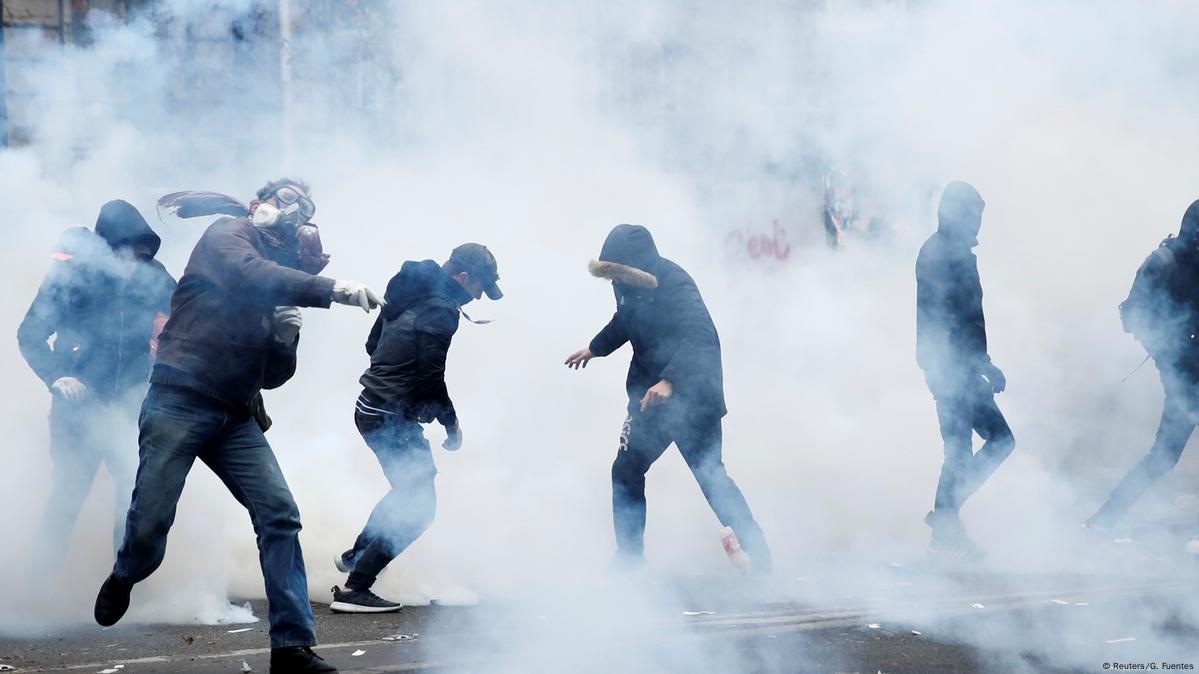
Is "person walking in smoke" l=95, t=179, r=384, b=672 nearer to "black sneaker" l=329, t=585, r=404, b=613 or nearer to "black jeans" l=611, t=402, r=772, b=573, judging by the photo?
"black sneaker" l=329, t=585, r=404, b=613

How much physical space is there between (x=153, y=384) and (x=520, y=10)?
4753mm

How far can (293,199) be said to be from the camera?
4.34 m

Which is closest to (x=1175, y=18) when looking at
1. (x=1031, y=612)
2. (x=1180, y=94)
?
(x=1180, y=94)

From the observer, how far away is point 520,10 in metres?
8.36

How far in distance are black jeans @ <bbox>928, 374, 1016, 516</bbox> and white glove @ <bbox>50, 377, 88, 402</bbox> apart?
354cm

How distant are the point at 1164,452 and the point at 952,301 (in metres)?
1.15

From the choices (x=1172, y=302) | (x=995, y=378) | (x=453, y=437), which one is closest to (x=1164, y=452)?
(x=1172, y=302)

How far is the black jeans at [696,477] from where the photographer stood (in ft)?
19.4

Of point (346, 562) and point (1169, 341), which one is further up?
point (1169, 341)

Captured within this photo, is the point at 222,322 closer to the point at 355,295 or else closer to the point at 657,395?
the point at 355,295

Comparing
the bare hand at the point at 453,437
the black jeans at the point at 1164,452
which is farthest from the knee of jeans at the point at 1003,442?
the bare hand at the point at 453,437

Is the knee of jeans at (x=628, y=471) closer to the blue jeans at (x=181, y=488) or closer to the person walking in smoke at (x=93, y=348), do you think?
the person walking in smoke at (x=93, y=348)

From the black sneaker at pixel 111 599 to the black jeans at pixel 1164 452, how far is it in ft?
14.1

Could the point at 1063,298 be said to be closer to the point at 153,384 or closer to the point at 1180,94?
the point at 1180,94
